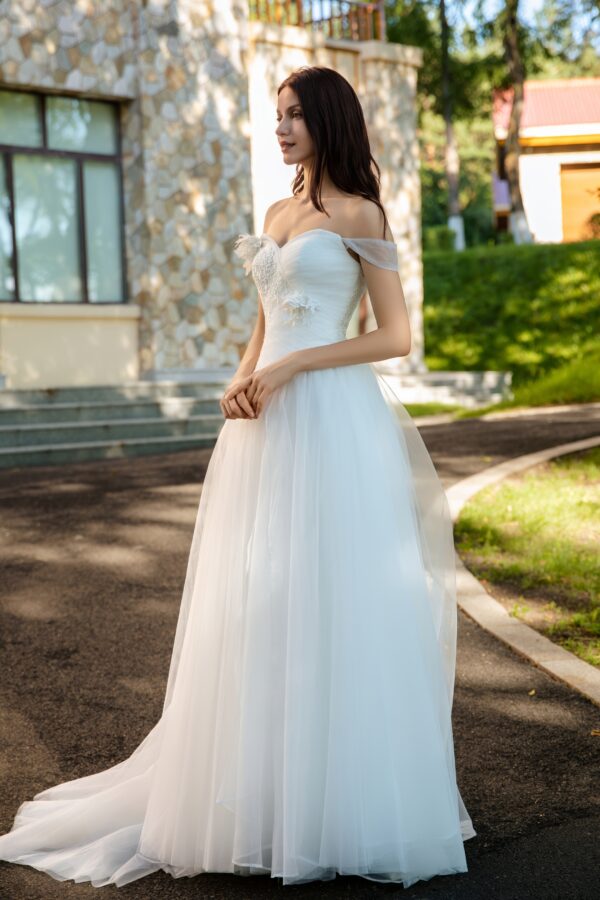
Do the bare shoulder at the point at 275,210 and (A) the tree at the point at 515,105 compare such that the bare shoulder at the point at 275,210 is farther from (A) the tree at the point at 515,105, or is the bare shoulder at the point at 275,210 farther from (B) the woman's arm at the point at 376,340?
(A) the tree at the point at 515,105

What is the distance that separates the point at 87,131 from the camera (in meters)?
15.8

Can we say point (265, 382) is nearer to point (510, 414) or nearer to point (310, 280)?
point (310, 280)

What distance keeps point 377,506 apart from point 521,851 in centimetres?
102

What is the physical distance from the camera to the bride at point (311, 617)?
293cm

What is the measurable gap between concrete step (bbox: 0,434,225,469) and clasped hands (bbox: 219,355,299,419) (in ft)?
30.0

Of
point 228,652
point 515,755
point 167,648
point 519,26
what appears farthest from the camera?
point 519,26

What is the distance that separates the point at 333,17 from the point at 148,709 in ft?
56.9

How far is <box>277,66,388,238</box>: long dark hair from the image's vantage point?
312 centimetres

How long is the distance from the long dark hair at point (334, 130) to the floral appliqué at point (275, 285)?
189 mm

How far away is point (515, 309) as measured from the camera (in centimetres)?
2406

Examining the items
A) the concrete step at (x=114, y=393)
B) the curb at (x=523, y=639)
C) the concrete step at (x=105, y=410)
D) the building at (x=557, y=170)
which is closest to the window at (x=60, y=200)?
the concrete step at (x=114, y=393)

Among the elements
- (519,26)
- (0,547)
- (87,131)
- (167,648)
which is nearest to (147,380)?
(87,131)

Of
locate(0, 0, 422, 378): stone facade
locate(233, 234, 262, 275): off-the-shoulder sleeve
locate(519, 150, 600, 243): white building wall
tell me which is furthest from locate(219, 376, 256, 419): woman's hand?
locate(519, 150, 600, 243): white building wall

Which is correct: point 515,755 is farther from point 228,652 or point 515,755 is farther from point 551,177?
point 551,177
